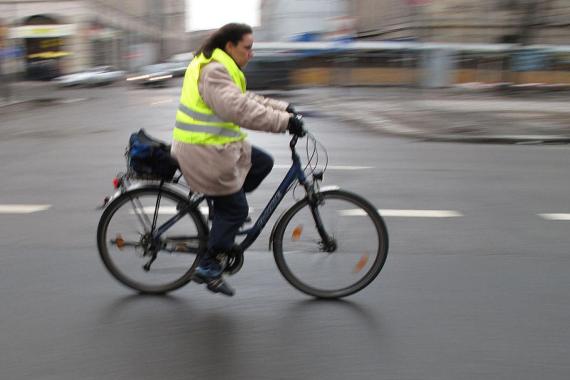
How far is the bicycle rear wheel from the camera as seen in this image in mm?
3953

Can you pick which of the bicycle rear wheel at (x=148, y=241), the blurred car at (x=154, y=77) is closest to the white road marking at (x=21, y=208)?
the bicycle rear wheel at (x=148, y=241)

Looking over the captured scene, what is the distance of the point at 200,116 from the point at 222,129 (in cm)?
14

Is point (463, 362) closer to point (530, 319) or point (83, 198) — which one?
point (530, 319)

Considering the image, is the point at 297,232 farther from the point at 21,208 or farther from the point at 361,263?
the point at 21,208

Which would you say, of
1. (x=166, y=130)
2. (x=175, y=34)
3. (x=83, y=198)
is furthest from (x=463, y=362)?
(x=175, y=34)

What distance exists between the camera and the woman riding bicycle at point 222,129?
351 centimetres

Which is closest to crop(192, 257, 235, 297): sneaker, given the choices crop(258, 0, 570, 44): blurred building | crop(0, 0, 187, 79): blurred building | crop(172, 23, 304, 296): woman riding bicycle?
crop(172, 23, 304, 296): woman riding bicycle

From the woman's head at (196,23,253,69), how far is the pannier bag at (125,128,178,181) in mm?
579

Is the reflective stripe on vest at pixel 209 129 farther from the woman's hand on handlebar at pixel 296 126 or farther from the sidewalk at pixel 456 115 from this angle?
the sidewalk at pixel 456 115

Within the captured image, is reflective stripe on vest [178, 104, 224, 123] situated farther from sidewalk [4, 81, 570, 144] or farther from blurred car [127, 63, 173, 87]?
blurred car [127, 63, 173, 87]

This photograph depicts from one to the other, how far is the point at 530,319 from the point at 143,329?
211cm

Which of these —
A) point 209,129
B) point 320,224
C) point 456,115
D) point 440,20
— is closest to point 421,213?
point 320,224

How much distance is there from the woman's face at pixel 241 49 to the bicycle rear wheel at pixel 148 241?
0.88m

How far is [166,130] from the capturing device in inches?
545
